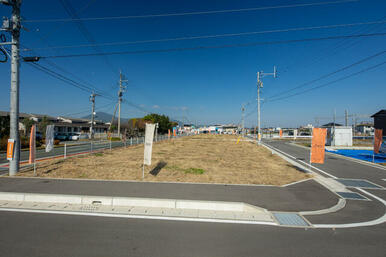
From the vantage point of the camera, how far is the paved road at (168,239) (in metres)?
3.19

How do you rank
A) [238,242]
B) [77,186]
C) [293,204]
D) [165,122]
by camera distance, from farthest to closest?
[165,122] → [77,186] → [293,204] → [238,242]

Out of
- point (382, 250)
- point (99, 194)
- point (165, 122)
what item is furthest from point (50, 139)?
point (165, 122)

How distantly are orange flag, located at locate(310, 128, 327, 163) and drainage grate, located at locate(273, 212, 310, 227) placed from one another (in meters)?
5.56

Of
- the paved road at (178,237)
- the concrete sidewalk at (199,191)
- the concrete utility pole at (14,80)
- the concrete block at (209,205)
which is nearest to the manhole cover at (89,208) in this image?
the paved road at (178,237)

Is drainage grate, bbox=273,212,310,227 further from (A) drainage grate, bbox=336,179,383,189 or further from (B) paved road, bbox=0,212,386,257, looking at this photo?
(A) drainage grate, bbox=336,179,383,189

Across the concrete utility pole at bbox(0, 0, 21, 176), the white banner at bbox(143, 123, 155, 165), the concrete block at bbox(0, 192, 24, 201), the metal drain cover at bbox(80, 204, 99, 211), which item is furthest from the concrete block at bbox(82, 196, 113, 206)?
the concrete utility pole at bbox(0, 0, 21, 176)

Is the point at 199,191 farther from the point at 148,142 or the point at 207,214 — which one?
the point at 148,142

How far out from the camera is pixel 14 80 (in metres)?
8.42

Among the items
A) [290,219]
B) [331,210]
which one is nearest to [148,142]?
[290,219]

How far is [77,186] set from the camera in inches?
254

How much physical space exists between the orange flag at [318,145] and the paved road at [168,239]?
5.23m

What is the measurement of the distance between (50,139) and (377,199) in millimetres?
13845

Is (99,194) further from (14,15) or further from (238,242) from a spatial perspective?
(14,15)

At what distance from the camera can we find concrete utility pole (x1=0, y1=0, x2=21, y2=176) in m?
8.09
